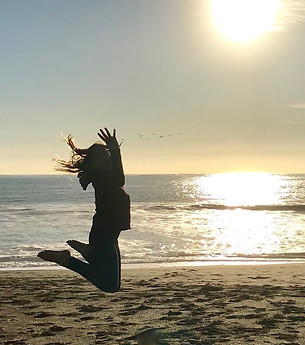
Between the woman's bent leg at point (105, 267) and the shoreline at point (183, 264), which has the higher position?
the woman's bent leg at point (105, 267)

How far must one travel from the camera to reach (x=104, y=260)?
19.6 feet

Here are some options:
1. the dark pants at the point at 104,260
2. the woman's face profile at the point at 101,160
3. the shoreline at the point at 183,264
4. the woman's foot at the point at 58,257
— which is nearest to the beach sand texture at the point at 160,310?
the woman's foot at the point at 58,257

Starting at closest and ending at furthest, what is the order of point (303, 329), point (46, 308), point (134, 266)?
1. point (303, 329)
2. point (46, 308)
3. point (134, 266)

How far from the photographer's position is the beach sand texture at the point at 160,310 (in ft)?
28.3

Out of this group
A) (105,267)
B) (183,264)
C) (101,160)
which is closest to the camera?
(105,267)

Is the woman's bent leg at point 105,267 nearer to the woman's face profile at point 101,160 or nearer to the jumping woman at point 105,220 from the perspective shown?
the jumping woman at point 105,220

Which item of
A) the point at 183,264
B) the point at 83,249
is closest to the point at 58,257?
the point at 83,249

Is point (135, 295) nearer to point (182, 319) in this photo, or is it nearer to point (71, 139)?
point (182, 319)

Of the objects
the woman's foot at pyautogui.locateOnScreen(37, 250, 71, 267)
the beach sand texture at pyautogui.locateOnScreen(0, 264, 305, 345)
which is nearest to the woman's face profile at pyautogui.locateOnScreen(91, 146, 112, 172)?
the woman's foot at pyautogui.locateOnScreen(37, 250, 71, 267)

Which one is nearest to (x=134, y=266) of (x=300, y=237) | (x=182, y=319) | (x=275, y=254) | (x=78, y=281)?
(x=78, y=281)

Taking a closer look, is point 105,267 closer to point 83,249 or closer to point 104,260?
point 104,260

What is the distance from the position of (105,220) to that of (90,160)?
2.41 ft

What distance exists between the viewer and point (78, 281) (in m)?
15.2

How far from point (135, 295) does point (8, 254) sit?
12849 mm
